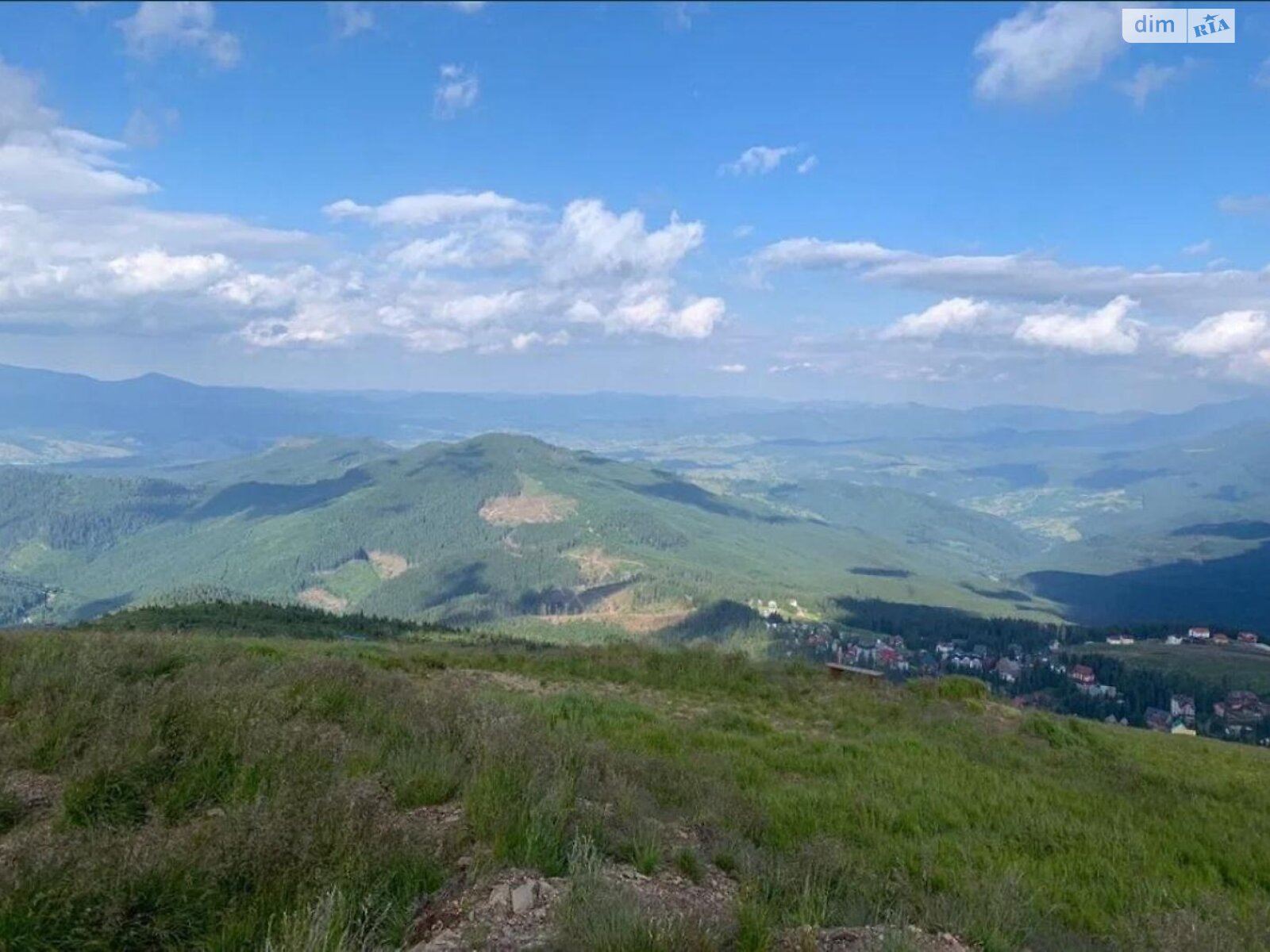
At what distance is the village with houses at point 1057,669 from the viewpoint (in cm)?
6806

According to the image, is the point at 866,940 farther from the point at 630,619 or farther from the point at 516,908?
the point at 630,619

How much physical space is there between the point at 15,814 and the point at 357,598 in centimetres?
20026

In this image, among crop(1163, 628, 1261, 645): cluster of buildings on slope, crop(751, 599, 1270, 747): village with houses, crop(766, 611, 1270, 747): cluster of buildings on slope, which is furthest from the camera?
crop(1163, 628, 1261, 645): cluster of buildings on slope

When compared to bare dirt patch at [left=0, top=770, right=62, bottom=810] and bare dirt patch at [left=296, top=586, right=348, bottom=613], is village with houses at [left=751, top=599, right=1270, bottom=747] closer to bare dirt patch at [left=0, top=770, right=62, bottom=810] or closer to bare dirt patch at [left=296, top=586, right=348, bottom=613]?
bare dirt patch at [left=0, top=770, right=62, bottom=810]

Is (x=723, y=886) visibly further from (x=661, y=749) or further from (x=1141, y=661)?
(x=1141, y=661)

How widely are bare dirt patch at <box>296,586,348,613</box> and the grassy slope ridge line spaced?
610 ft

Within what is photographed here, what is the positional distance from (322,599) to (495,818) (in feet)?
674

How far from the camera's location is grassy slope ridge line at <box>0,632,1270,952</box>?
3.70 m

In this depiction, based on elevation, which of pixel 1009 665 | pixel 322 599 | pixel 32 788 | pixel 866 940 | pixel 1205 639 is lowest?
pixel 322 599

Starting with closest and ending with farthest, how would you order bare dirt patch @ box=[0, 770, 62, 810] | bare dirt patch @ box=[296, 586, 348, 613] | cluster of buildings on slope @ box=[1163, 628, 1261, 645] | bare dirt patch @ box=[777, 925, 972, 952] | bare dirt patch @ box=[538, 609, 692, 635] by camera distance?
bare dirt patch @ box=[777, 925, 972, 952], bare dirt patch @ box=[0, 770, 62, 810], cluster of buildings on slope @ box=[1163, 628, 1261, 645], bare dirt patch @ box=[538, 609, 692, 635], bare dirt patch @ box=[296, 586, 348, 613]

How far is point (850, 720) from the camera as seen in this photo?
13297mm

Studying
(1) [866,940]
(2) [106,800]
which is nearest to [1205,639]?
(1) [866,940]

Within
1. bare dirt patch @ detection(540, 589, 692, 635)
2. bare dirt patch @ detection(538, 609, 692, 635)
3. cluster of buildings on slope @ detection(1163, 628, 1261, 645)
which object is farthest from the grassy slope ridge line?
cluster of buildings on slope @ detection(1163, 628, 1261, 645)

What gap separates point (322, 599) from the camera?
627ft
